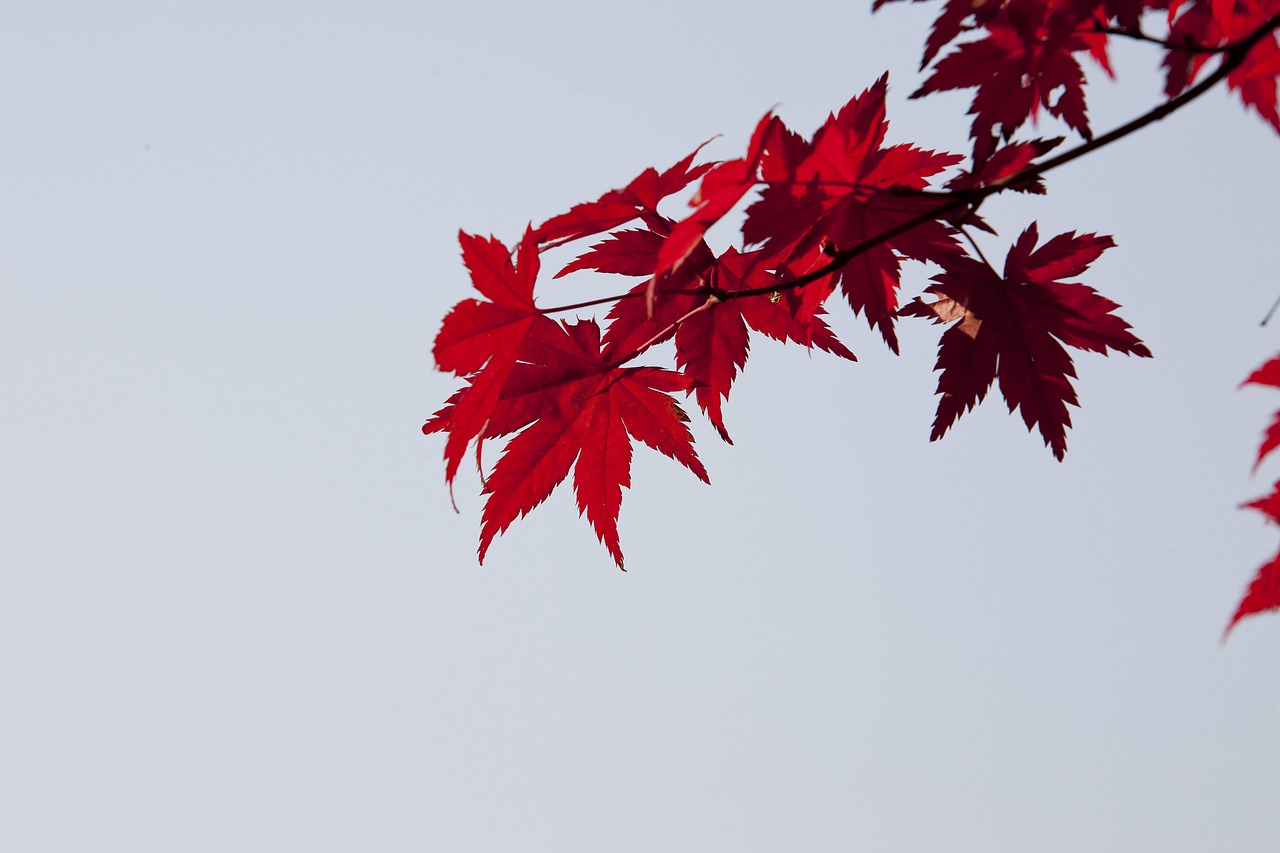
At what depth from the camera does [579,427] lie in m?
1.71

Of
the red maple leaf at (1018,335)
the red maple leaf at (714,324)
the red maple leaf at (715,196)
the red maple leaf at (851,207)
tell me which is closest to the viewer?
the red maple leaf at (715,196)

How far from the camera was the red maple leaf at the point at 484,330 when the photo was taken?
4.66ft

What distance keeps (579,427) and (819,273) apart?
1.95 ft

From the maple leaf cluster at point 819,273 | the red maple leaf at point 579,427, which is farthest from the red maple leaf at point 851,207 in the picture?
the red maple leaf at point 579,427

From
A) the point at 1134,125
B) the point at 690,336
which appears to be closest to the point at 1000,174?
the point at 1134,125

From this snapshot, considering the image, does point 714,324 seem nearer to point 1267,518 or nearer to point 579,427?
point 579,427

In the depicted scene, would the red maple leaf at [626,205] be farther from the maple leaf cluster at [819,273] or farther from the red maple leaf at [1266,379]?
the red maple leaf at [1266,379]

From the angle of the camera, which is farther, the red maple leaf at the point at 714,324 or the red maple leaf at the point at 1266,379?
the red maple leaf at the point at 714,324

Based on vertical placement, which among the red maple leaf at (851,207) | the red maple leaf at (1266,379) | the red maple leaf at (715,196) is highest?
the red maple leaf at (851,207)

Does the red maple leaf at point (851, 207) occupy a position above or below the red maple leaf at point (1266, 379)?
above

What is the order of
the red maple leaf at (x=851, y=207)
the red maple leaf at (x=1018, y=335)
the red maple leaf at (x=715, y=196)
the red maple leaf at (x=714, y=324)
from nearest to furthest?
the red maple leaf at (x=715, y=196) < the red maple leaf at (x=851, y=207) < the red maple leaf at (x=1018, y=335) < the red maple leaf at (x=714, y=324)

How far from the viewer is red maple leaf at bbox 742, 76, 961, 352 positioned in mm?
1333

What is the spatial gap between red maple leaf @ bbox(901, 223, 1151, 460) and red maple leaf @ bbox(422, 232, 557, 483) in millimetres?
539

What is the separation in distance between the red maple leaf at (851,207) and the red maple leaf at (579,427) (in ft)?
0.96
